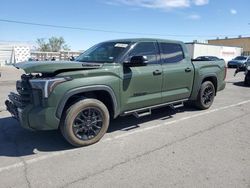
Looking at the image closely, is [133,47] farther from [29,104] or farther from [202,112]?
[202,112]

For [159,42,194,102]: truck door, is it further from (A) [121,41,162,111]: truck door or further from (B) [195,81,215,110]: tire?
(B) [195,81,215,110]: tire

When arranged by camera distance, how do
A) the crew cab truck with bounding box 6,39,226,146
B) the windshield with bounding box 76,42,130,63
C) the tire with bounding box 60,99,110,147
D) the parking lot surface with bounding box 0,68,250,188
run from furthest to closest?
the windshield with bounding box 76,42,130,63
the tire with bounding box 60,99,110,147
the crew cab truck with bounding box 6,39,226,146
the parking lot surface with bounding box 0,68,250,188

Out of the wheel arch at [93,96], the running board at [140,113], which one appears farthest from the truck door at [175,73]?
the wheel arch at [93,96]

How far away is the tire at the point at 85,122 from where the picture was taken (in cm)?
453

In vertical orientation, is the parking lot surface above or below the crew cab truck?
below

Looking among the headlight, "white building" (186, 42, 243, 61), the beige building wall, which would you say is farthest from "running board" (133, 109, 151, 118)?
the beige building wall

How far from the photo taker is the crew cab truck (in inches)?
171

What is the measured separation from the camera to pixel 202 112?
A: 24.0 ft

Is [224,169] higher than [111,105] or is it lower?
lower

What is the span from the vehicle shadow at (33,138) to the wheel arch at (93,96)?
665 millimetres

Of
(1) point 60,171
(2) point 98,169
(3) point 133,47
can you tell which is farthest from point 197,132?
(1) point 60,171

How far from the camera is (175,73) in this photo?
6.20 meters

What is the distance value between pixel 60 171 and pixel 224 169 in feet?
7.55

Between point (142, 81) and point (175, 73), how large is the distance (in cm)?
109
